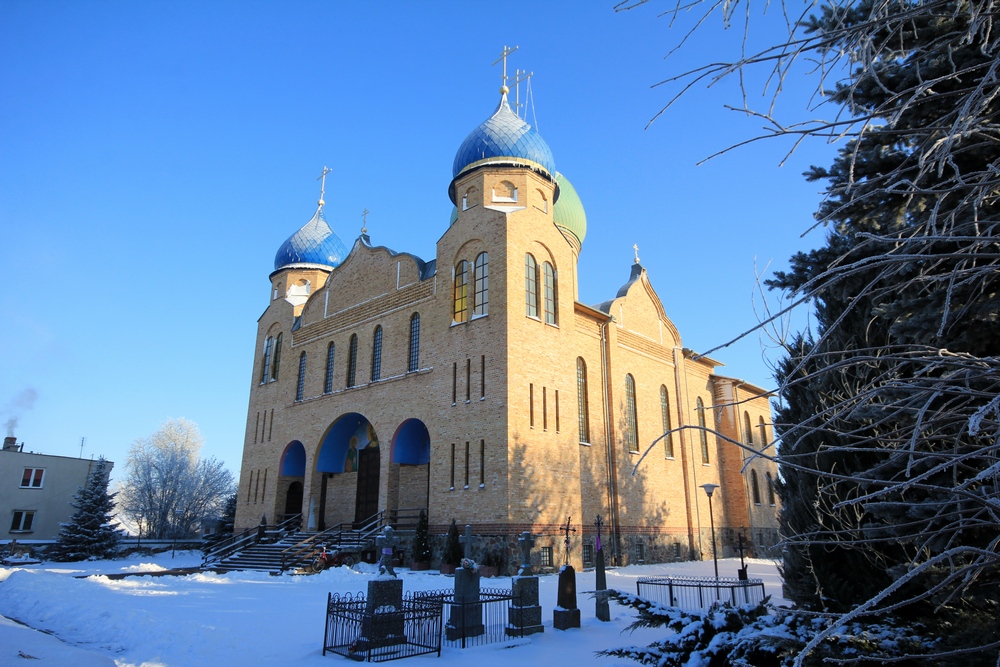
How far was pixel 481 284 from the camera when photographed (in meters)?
18.9

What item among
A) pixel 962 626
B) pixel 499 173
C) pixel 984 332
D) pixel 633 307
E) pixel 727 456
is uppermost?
pixel 499 173

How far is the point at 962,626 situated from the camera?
15.1ft

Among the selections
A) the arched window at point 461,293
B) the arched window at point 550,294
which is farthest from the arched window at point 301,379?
the arched window at point 550,294

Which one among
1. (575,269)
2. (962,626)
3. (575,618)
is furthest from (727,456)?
(962,626)

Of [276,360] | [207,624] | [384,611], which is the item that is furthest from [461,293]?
[384,611]

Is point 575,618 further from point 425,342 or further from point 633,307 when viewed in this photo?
point 633,307

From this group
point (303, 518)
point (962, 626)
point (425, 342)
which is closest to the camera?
point (962, 626)

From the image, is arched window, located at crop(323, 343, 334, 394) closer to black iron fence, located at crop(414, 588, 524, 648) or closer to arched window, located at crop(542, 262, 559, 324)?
arched window, located at crop(542, 262, 559, 324)

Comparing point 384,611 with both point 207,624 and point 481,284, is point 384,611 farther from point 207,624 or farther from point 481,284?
point 481,284

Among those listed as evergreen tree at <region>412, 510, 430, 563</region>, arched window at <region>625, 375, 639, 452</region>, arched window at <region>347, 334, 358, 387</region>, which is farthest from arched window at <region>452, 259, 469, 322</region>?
arched window at <region>625, 375, 639, 452</region>

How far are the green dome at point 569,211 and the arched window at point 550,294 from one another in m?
5.25

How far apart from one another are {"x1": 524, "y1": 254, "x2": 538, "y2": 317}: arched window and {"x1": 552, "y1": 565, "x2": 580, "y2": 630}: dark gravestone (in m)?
9.44

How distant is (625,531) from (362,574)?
8.25m

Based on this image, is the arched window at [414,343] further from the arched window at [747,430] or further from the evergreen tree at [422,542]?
the arched window at [747,430]
